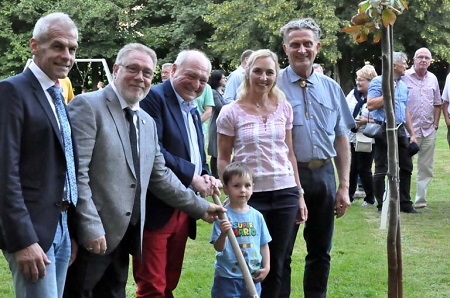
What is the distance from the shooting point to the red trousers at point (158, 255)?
499 centimetres

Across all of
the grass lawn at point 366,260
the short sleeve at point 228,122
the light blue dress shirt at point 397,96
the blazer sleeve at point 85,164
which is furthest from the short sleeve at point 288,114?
the light blue dress shirt at point 397,96

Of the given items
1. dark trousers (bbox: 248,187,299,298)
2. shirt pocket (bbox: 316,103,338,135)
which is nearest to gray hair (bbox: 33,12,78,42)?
dark trousers (bbox: 248,187,299,298)

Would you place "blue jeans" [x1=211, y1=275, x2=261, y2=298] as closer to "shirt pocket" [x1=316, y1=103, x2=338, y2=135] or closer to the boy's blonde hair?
the boy's blonde hair

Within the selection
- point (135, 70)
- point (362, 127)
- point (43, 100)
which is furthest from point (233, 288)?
point (362, 127)

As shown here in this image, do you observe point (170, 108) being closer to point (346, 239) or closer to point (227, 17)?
point (346, 239)

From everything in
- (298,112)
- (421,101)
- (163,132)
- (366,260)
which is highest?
(421,101)

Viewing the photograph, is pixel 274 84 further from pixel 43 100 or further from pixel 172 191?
pixel 43 100

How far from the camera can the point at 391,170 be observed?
15.5 feet

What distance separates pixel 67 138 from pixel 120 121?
607mm

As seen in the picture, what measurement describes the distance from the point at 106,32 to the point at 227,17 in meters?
6.45

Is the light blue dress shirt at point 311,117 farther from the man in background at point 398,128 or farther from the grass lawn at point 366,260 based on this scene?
the man in background at point 398,128

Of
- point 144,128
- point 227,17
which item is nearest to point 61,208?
point 144,128

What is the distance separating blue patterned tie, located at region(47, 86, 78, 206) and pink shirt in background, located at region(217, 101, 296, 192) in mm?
1570

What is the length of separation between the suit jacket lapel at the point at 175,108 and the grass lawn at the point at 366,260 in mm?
2025
